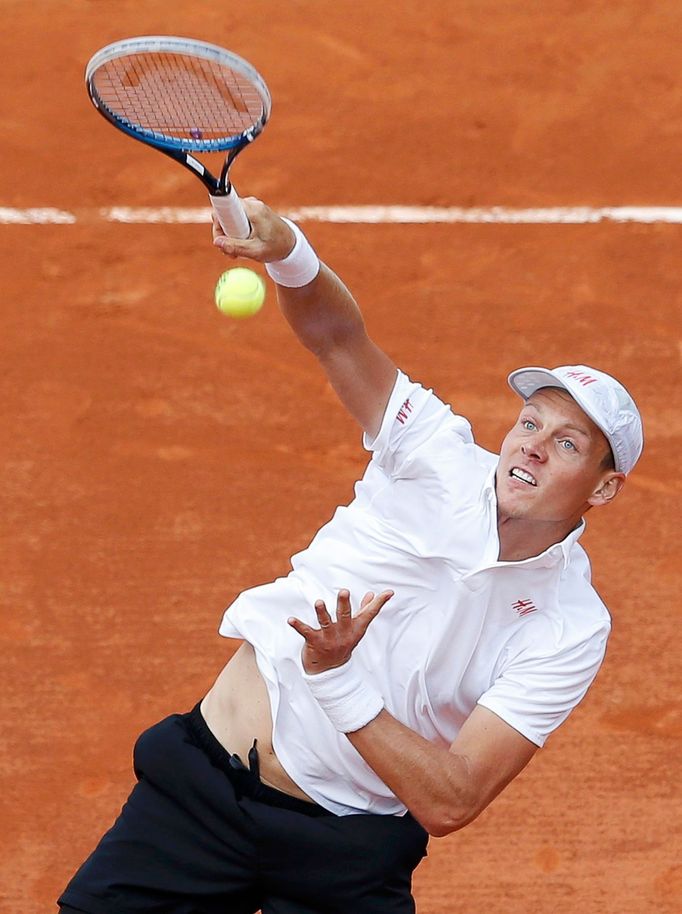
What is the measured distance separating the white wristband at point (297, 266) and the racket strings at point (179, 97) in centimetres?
37

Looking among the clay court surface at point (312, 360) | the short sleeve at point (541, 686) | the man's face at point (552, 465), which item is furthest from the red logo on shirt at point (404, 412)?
the clay court surface at point (312, 360)

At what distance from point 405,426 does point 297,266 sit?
0.50 m

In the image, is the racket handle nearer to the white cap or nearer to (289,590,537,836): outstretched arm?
the white cap

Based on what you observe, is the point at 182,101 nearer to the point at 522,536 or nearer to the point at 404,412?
the point at 404,412

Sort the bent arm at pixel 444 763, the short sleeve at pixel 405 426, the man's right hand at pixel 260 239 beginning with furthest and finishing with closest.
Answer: the short sleeve at pixel 405 426, the man's right hand at pixel 260 239, the bent arm at pixel 444 763

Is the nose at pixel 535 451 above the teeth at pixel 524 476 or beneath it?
above

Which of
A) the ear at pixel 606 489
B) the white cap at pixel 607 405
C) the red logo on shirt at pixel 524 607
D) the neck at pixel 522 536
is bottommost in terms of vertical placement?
the red logo on shirt at pixel 524 607

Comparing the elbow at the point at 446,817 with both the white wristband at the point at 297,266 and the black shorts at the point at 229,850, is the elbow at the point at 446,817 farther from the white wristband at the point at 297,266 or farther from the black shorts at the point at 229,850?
the white wristband at the point at 297,266

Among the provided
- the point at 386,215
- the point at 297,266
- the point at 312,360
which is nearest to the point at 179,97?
the point at 297,266

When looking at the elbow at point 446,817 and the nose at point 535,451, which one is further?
the nose at point 535,451

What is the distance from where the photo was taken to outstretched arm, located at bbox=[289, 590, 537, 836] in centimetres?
346

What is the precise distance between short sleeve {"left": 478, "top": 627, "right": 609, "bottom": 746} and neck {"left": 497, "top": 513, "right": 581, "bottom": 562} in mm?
246

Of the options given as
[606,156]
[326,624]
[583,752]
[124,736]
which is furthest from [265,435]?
[326,624]

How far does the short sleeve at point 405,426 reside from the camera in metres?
3.94
